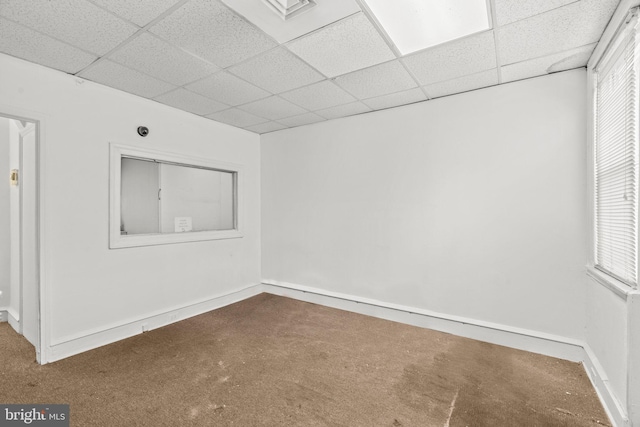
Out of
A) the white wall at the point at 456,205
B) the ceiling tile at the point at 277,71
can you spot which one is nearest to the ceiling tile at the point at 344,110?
the white wall at the point at 456,205

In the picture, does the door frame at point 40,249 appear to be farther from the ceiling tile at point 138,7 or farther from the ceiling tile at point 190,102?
the ceiling tile at point 138,7

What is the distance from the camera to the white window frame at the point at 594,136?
6.05 feet

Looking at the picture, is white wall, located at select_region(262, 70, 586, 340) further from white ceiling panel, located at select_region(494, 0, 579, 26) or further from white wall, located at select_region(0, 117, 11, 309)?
white wall, located at select_region(0, 117, 11, 309)

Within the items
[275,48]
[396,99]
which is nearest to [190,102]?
[275,48]

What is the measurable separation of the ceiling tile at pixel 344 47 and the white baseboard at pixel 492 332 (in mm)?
2753

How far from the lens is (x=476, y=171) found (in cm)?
311

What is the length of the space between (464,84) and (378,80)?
90 cm

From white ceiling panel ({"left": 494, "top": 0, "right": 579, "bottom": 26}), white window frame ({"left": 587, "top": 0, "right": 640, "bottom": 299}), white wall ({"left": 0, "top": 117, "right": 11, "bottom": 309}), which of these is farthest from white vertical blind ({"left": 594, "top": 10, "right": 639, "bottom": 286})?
white wall ({"left": 0, "top": 117, "right": 11, "bottom": 309})

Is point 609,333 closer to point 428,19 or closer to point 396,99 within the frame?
point 428,19

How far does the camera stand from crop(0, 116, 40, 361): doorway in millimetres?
2771

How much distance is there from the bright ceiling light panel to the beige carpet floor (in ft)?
8.80

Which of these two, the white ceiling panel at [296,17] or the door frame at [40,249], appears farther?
the door frame at [40,249]

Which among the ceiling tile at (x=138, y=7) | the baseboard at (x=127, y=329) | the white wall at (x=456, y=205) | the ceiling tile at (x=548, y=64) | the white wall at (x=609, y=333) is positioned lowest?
the baseboard at (x=127, y=329)

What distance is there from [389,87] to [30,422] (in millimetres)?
3938
